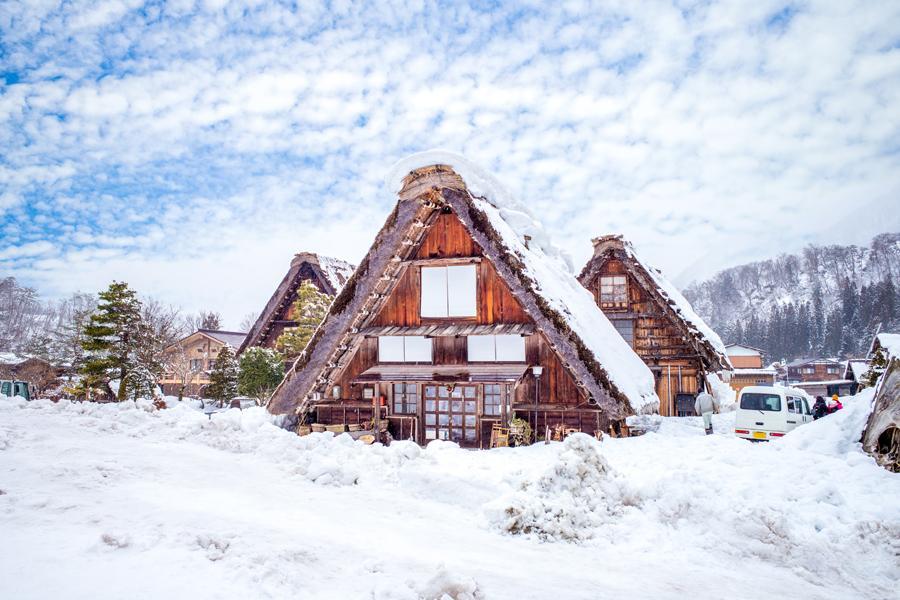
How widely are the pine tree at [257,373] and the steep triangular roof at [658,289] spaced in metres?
13.8

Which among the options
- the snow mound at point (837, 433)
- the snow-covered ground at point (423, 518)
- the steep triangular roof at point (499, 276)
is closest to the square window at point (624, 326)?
the steep triangular roof at point (499, 276)

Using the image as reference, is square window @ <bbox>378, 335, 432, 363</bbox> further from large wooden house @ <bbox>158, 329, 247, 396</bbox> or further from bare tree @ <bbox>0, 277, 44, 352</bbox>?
bare tree @ <bbox>0, 277, 44, 352</bbox>

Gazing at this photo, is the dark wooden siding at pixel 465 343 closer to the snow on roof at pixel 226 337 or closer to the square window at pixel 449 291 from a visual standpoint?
the square window at pixel 449 291

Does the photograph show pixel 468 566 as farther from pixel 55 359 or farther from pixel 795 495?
pixel 55 359

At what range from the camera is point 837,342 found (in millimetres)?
75500

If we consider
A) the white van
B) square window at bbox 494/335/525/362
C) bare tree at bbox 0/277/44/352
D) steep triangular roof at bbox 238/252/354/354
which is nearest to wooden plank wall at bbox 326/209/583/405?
square window at bbox 494/335/525/362

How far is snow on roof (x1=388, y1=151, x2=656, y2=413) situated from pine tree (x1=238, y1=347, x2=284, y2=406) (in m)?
10.6

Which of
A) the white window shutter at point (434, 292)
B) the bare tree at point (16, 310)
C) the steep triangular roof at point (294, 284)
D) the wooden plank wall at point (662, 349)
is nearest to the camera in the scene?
the white window shutter at point (434, 292)

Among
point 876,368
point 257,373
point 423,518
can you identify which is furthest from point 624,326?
point 423,518

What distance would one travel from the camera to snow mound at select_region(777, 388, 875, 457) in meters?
8.12

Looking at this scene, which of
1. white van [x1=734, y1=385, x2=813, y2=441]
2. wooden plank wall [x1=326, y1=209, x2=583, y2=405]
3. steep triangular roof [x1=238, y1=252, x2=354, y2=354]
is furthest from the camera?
steep triangular roof [x1=238, y1=252, x2=354, y2=354]

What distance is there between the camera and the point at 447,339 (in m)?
15.1

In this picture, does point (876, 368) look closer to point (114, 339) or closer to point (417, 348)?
point (417, 348)

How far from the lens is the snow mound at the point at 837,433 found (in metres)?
8.12
